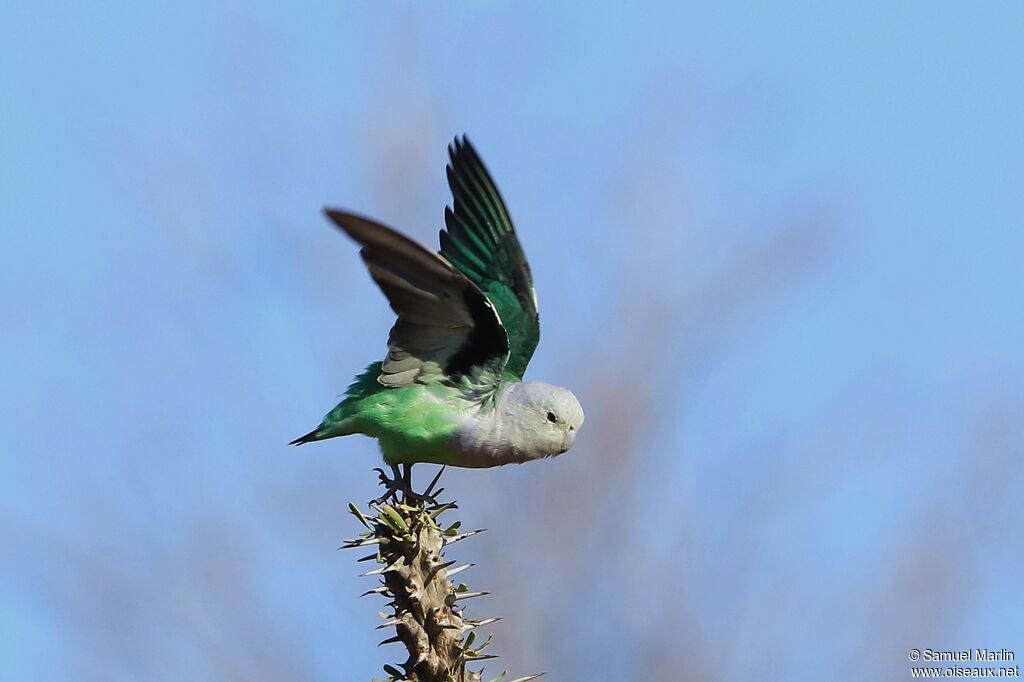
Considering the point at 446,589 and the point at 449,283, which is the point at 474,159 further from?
the point at 446,589

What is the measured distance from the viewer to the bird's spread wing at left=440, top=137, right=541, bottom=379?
21.4 feet

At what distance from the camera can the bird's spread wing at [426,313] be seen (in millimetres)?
4895

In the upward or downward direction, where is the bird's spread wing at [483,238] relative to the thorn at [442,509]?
upward

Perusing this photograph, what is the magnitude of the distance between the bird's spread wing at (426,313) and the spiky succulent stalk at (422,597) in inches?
54.4

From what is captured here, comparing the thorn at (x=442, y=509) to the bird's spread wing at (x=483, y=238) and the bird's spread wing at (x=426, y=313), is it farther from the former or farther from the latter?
the bird's spread wing at (x=483, y=238)

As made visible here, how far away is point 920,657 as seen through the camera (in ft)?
21.7

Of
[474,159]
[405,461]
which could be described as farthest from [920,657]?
[474,159]

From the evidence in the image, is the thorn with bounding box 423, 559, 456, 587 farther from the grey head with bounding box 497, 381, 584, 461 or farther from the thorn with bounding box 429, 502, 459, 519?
the grey head with bounding box 497, 381, 584, 461

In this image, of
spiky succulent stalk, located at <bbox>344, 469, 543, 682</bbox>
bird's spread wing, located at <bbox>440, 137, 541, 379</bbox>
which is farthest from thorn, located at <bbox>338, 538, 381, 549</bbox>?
bird's spread wing, located at <bbox>440, 137, 541, 379</bbox>

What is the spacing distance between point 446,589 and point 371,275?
1828 millimetres

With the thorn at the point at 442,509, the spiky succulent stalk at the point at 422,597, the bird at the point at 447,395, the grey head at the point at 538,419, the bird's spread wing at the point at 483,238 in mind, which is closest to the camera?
the spiky succulent stalk at the point at 422,597

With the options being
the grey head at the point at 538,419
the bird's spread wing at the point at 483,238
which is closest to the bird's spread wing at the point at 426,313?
the grey head at the point at 538,419

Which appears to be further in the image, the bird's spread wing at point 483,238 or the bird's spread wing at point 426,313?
the bird's spread wing at point 483,238

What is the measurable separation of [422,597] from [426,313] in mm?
2013
